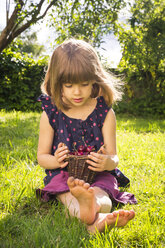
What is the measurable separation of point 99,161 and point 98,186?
0.28 metres

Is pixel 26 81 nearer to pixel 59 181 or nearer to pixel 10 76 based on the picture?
pixel 10 76

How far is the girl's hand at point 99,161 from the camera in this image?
159cm

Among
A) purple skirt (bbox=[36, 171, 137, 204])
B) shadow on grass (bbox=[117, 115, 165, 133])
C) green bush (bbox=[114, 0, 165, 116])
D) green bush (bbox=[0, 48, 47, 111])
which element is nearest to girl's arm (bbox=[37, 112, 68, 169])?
purple skirt (bbox=[36, 171, 137, 204])

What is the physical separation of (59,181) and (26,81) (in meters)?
6.38

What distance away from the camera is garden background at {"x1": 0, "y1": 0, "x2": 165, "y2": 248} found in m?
1.43

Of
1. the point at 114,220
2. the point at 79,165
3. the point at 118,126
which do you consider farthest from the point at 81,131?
the point at 118,126

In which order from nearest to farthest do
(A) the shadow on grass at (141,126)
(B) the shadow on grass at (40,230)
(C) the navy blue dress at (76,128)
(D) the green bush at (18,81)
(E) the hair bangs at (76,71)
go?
(B) the shadow on grass at (40,230), (E) the hair bangs at (76,71), (C) the navy blue dress at (76,128), (A) the shadow on grass at (141,126), (D) the green bush at (18,81)

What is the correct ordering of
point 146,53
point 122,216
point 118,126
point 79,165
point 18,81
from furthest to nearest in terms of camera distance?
1. point 146,53
2. point 18,81
3. point 118,126
4. point 79,165
5. point 122,216

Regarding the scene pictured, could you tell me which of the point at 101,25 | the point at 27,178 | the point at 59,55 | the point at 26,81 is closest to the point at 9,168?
the point at 27,178

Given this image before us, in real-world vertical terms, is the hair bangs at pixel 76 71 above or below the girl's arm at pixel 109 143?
above

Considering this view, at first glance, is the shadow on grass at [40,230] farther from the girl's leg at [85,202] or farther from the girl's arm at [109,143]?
the girl's arm at [109,143]

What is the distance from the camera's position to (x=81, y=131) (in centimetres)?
205

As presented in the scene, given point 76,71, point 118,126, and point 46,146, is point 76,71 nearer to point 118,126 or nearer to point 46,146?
point 46,146

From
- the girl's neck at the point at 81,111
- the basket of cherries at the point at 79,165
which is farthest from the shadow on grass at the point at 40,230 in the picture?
the girl's neck at the point at 81,111
